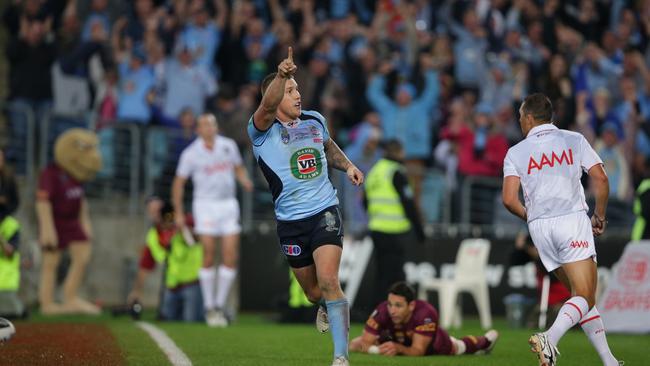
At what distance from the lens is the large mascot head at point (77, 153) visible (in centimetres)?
1859

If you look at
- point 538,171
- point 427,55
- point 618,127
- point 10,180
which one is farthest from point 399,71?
point 538,171

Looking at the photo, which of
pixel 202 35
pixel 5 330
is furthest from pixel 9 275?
pixel 202 35

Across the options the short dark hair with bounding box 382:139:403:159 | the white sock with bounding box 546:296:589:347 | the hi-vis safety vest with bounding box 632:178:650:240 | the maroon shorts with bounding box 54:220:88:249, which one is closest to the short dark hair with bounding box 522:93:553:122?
the white sock with bounding box 546:296:589:347

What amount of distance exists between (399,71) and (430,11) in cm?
287

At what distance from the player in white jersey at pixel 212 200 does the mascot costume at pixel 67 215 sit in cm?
240

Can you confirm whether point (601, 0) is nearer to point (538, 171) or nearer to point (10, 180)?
point (10, 180)

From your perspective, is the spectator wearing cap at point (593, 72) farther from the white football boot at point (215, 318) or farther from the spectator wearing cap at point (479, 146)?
the white football boot at point (215, 318)

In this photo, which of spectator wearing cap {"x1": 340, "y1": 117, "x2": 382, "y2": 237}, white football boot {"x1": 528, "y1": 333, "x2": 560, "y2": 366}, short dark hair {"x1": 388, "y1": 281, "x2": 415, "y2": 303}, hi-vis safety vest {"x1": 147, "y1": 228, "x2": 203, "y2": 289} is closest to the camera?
→ white football boot {"x1": 528, "y1": 333, "x2": 560, "y2": 366}

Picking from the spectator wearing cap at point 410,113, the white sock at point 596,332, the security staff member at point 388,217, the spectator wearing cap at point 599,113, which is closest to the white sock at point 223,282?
the security staff member at point 388,217

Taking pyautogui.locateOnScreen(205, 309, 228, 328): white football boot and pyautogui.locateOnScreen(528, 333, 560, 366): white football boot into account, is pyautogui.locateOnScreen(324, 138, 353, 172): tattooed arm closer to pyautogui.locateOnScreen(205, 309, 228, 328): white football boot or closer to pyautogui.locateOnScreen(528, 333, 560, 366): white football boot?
pyautogui.locateOnScreen(528, 333, 560, 366): white football boot

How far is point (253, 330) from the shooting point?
1541 cm

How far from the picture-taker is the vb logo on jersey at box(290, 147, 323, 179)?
10000 mm

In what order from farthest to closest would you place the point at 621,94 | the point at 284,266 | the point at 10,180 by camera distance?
the point at 621,94
the point at 284,266
the point at 10,180

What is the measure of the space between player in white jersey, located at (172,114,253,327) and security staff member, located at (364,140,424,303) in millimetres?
1716
